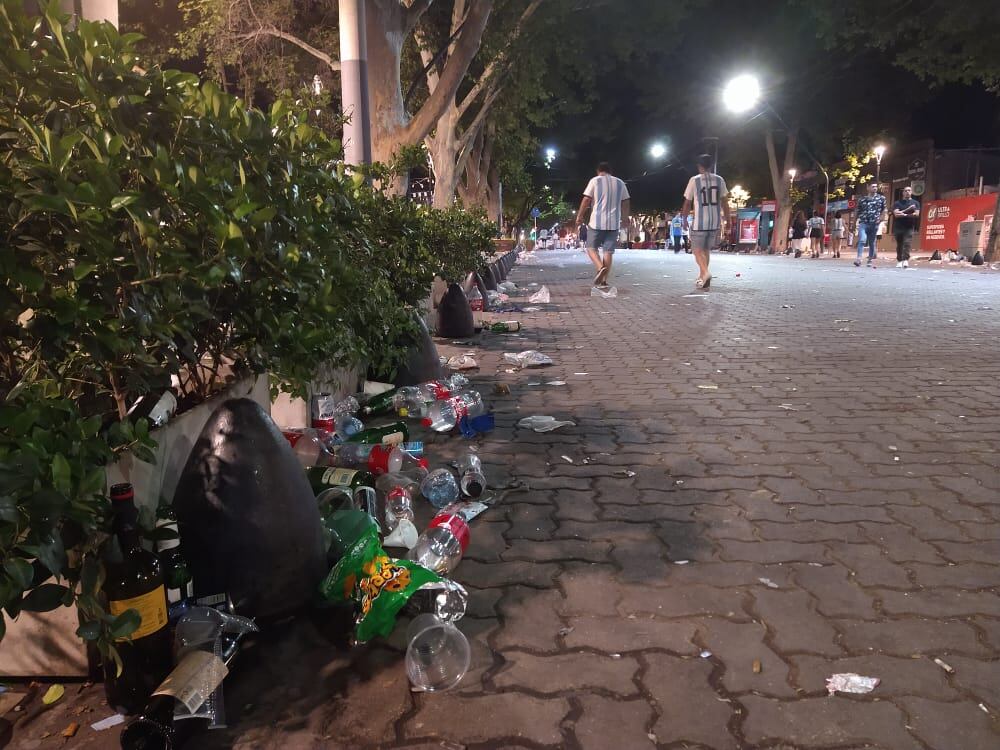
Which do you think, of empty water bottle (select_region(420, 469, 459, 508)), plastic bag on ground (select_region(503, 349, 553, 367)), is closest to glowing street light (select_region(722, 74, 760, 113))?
plastic bag on ground (select_region(503, 349, 553, 367))

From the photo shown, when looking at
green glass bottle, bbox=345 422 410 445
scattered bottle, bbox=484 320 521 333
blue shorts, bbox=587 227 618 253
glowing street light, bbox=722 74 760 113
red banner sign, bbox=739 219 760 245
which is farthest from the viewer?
red banner sign, bbox=739 219 760 245

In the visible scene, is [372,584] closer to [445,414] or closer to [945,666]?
[945,666]

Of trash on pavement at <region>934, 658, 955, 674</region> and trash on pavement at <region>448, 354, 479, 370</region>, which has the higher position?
trash on pavement at <region>448, 354, 479, 370</region>

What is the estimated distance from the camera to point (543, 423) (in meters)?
5.43

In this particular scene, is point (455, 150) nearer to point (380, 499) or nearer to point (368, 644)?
point (380, 499)

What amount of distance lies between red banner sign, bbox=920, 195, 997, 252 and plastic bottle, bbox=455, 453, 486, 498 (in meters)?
29.9

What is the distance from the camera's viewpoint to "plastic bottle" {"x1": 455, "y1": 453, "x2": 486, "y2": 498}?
13.0 feet

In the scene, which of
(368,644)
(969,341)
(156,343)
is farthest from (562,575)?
(969,341)

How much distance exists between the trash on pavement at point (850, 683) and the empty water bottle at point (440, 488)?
6.91ft

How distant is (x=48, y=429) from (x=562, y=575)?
2.04 metres

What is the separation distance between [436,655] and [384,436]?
2.19 meters

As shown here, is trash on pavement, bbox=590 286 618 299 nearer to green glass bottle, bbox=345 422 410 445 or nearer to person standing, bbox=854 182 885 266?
green glass bottle, bbox=345 422 410 445

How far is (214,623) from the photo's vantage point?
2.49 metres

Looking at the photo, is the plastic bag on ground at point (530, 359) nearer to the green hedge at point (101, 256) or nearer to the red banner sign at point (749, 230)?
the green hedge at point (101, 256)
